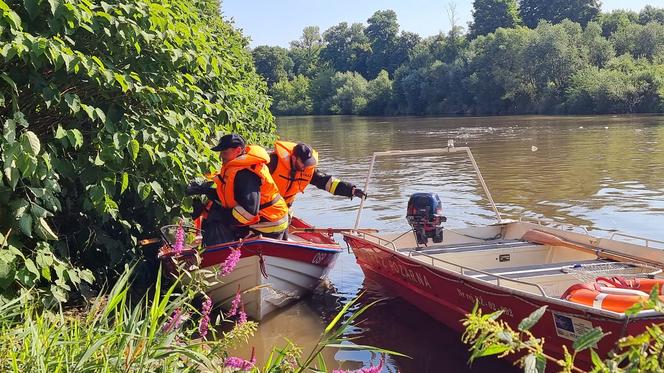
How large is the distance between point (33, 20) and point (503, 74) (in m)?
62.3

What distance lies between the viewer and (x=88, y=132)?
630 cm

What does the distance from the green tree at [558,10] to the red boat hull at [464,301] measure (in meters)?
94.7

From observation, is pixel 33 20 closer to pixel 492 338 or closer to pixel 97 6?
pixel 97 6

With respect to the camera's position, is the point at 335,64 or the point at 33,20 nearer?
the point at 33,20

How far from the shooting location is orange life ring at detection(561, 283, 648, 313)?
17.1 ft

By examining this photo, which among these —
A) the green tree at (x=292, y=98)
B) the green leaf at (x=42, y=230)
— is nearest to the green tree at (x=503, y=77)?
the green tree at (x=292, y=98)

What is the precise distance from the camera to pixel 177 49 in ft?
Answer: 22.3

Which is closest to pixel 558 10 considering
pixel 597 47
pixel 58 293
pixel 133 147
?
pixel 597 47

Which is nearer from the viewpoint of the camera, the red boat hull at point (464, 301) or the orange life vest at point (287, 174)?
the red boat hull at point (464, 301)

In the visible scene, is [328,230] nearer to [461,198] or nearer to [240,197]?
[240,197]

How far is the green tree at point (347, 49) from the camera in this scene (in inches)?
4806

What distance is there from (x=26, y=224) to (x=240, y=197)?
246 centimetres

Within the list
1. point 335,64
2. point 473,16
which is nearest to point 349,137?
point 473,16

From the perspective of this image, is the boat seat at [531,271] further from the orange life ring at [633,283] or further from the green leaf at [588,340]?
the green leaf at [588,340]
